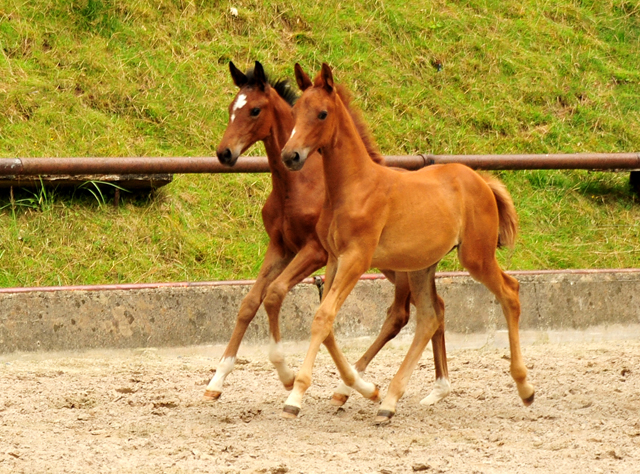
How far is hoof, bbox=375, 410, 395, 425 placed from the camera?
197 inches

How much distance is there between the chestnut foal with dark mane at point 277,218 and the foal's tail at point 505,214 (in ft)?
2.26

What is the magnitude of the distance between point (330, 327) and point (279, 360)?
0.69 metres

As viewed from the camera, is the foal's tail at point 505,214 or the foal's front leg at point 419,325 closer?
the foal's front leg at point 419,325

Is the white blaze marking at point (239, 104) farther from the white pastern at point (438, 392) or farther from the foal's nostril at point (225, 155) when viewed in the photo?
the white pastern at point (438, 392)

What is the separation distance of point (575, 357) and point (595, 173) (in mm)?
4053

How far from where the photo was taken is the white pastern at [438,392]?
553 cm

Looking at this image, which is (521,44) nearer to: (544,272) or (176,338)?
(544,272)

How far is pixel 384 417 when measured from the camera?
5.02 meters

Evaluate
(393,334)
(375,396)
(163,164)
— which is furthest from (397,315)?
(163,164)

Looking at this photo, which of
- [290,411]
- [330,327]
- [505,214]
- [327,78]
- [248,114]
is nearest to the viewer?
[290,411]

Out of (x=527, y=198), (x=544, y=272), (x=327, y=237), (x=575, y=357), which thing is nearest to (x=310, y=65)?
(x=527, y=198)

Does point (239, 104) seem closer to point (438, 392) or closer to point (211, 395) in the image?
point (211, 395)

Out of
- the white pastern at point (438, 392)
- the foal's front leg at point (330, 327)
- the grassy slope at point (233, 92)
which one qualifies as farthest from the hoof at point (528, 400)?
the grassy slope at point (233, 92)

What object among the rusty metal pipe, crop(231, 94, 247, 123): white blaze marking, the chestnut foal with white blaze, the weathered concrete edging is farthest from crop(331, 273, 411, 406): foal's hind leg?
the rusty metal pipe
